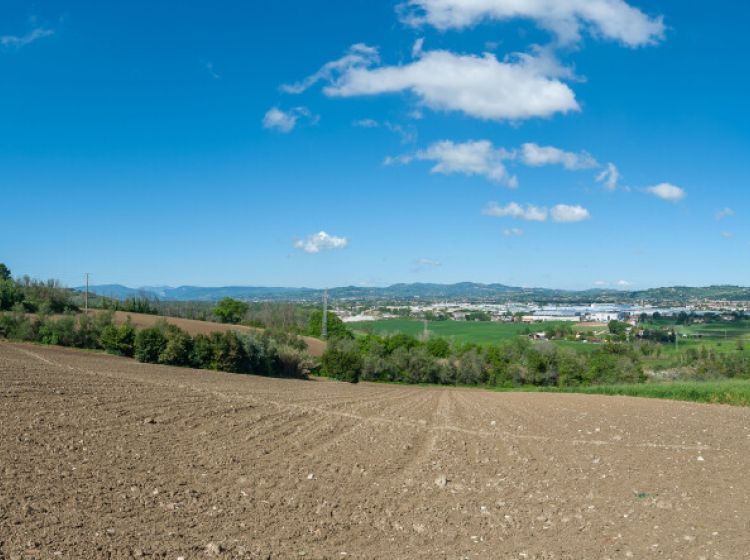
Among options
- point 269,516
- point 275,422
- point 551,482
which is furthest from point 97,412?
point 551,482

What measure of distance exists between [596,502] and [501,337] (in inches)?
4870

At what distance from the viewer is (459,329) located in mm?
156750

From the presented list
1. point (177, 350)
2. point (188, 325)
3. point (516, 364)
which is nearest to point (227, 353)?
point (177, 350)

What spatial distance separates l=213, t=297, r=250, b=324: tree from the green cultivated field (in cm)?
2357

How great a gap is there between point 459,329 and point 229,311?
56.5 meters

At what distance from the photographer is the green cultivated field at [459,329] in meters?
131

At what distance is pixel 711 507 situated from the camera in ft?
41.9

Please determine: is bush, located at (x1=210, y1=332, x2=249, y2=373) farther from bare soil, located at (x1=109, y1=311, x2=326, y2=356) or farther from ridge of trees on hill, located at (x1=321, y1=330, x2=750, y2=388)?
ridge of trees on hill, located at (x1=321, y1=330, x2=750, y2=388)

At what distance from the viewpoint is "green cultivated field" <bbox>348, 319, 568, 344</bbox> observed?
130712 millimetres

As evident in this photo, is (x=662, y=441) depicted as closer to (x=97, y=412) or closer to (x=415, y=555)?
(x=415, y=555)

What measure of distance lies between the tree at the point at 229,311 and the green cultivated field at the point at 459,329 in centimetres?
2357

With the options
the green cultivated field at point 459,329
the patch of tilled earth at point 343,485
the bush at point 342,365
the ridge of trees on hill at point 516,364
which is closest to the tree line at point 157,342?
the bush at point 342,365

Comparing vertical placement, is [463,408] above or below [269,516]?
below

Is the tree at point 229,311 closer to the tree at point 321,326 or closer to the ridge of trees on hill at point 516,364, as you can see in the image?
the tree at point 321,326
